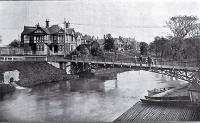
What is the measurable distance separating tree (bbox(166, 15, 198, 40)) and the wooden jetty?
1286mm

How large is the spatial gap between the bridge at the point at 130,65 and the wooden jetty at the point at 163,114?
499mm

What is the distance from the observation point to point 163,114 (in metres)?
3.89

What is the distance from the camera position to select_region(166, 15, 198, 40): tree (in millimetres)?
4082

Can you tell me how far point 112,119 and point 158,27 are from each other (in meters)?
1.73

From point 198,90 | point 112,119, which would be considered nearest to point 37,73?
point 112,119

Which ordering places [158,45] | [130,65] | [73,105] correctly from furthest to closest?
[130,65] < [158,45] < [73,105]

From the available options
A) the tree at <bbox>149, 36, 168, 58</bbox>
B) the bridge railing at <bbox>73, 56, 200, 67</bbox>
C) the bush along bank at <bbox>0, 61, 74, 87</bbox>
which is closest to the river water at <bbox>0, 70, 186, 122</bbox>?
the bridge railing at <bbox>73, 56, 200, 67</bbox>

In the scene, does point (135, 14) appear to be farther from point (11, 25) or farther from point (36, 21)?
point (11, 25)

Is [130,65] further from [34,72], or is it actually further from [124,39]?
[34,72]

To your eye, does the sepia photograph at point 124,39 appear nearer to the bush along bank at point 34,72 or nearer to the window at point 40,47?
the bush along bank at point 34,72

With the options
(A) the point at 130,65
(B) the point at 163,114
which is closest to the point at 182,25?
(B) the point at 163,114

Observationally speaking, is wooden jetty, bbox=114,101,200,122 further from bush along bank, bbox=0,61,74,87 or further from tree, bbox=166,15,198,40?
bush along bank, bbox=0,61,74,87

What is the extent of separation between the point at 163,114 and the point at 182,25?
1.64 metres

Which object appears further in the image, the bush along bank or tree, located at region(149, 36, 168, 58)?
the bush along bank
